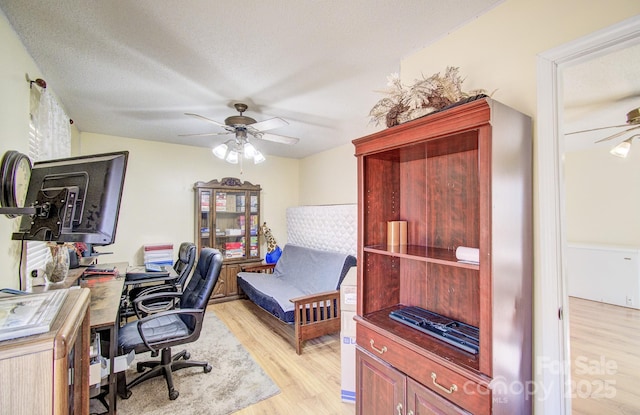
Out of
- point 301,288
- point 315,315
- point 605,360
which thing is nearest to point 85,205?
point 315,315

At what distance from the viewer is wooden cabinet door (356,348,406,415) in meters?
1.35

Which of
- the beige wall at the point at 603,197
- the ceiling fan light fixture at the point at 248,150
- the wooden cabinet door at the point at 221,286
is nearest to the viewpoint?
the ceiling fan light fixture at the point at 248,150

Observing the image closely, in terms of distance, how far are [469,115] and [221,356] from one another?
2.94 metres

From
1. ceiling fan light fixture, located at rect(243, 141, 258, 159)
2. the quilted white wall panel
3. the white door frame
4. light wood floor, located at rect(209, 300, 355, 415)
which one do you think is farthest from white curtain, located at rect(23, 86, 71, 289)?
the white door frame

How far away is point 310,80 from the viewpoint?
221 cm

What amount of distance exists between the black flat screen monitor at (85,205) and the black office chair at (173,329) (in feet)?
3.38

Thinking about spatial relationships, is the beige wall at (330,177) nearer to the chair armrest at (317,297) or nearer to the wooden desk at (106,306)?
the chair armrest at (317,297)

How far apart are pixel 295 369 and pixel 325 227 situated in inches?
77.9

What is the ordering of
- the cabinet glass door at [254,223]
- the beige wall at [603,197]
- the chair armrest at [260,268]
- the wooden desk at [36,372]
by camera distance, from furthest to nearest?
1. the cabinet glass door at [254,223]
2. the chair armrest at [260,268]
3. the beige wall at [603,197]
4. the wooden desk at [36,372]

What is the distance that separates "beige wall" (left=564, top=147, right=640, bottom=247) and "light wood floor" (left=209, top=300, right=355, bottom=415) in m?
3.92

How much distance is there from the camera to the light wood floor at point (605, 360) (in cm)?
203

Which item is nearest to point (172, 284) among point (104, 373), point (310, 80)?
point (104, 373)

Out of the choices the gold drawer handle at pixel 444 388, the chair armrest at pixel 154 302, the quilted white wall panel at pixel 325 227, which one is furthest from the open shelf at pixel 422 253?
the chair armrest at pixel 154 302

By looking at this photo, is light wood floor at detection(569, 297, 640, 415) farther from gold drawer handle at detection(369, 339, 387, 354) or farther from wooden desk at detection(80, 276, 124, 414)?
wooden desk at detection(80, 276, 124, 414)
